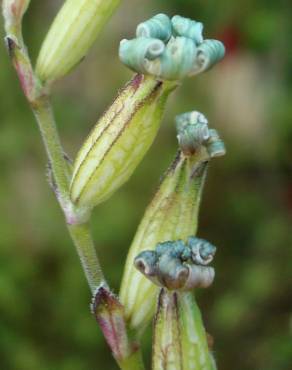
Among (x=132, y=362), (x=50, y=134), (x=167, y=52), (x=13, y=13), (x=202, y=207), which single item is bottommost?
(x=202, y=207)

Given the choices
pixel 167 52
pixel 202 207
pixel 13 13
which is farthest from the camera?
pixel 202 207

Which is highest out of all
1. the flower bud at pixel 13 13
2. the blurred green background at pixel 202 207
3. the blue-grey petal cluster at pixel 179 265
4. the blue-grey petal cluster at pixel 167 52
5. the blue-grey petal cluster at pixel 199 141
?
the flower bud at pixel 13 13

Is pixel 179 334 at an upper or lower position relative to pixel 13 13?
lower

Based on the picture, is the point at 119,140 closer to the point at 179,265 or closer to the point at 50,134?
the point at 50,134

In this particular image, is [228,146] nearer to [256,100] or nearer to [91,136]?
[256,100]

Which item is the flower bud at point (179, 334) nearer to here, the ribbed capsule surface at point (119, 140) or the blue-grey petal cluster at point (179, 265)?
the blue-grey petal cluster at point (179, 265)

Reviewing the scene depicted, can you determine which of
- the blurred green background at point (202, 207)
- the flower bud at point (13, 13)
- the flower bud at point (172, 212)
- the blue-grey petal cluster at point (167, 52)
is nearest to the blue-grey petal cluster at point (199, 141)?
the flower bud at point (172, 212)

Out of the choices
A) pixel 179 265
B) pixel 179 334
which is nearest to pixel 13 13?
pixel 179 265
